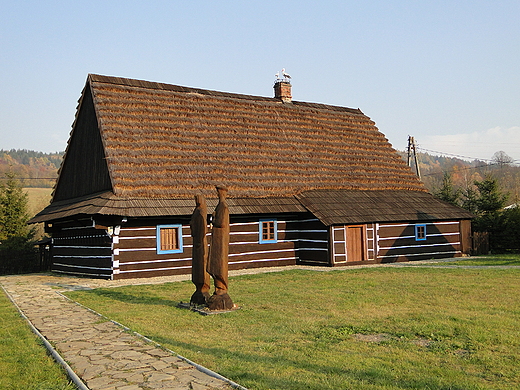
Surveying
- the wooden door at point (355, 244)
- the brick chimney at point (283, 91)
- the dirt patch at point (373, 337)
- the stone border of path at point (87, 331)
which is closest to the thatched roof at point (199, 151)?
the brick chimney at point (283, 91)

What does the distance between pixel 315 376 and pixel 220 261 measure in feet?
16.2

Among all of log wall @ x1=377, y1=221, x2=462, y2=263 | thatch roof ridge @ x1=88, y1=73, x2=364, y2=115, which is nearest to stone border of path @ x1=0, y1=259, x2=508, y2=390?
thatch roof ridge @ x1=88, y1=73, x2=364, y2=115

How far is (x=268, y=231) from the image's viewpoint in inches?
823

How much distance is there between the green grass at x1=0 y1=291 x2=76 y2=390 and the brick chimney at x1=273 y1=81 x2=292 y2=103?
1967 cm

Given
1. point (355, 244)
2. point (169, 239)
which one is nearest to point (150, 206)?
point (169, 239)

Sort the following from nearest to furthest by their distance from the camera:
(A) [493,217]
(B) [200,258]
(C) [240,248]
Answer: (B) [200,258] → (C) [240,248] → (A) [493,217]

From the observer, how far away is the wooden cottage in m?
18.0

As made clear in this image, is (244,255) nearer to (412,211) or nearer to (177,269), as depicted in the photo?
(177,269)

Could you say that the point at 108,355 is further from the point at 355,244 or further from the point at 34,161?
the point at 34,161

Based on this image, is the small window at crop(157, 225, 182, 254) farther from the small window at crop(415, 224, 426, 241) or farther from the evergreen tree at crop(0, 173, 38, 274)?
the evergreen tree at crop(0, 173, 38, 274)

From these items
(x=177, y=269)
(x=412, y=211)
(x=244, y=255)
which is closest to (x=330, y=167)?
(x=412, y=211)

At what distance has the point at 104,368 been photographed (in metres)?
6.27

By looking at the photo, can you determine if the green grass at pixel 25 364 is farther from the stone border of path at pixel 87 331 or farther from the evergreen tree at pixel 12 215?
the evergreen tree at pixel 12 215

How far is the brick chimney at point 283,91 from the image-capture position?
26.5 meters
